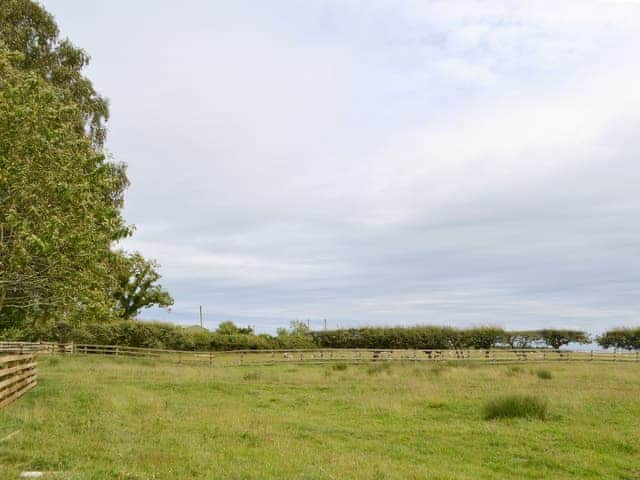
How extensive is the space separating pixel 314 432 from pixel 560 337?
52.9m

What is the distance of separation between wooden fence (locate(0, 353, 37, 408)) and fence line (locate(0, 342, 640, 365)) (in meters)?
20.8

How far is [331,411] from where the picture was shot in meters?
18.0

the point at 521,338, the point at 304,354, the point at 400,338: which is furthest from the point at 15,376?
the point at 521,338

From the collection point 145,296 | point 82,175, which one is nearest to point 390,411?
point 82,175

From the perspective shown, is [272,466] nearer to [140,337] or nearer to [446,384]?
[446,384]

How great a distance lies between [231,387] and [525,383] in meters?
13.9

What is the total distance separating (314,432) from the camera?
13.9 metres

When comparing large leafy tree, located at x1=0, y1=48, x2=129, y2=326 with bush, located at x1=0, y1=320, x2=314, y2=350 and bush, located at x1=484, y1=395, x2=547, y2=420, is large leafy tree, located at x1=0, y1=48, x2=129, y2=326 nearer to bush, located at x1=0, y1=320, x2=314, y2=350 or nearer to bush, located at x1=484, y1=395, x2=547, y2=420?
bush, located at x1=484, y1=395, x2=547, y2=420

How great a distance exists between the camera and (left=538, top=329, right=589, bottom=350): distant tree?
59.0 m

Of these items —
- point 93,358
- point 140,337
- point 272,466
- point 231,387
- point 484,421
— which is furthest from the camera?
point 140,337

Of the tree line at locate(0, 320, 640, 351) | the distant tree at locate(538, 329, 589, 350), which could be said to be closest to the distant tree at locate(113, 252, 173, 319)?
the tree line at locate(0, 320, 640, 351)

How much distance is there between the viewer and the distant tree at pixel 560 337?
5900 cm

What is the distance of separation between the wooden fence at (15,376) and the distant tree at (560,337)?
172ft

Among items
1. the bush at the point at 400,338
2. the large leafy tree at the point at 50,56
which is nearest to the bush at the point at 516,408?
the large leafy tree at the point at 50,56
